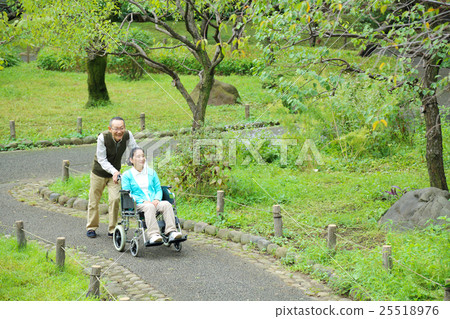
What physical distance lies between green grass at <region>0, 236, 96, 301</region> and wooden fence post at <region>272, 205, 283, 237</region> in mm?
2660

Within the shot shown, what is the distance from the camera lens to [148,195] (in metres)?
7.15

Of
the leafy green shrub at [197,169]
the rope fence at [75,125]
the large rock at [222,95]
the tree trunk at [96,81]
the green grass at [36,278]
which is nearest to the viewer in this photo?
the green grass at [36,278]

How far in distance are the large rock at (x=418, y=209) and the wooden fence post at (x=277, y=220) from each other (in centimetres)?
154

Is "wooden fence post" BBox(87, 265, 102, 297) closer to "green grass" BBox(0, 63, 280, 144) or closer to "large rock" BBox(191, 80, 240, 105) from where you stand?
"green grass" BBox(0, 63, 280, 144)

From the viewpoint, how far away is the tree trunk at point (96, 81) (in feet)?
60.1

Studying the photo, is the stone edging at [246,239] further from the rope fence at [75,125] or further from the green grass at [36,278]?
the rope fence at [75,125]

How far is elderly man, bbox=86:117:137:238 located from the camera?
7445 millimetres

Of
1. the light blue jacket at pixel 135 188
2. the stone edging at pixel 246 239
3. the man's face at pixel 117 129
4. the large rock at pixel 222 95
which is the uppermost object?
the large rock at pixel 222 95

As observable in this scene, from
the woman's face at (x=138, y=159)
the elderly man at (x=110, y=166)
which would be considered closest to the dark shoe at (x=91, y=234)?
the elderly man at (x=110, y=166)

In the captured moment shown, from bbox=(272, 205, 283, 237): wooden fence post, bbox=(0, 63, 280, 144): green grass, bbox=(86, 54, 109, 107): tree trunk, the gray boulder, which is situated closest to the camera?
bbox=(272, 205, 283, 237): wooden fence post

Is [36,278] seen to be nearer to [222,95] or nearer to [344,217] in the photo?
[344,217]

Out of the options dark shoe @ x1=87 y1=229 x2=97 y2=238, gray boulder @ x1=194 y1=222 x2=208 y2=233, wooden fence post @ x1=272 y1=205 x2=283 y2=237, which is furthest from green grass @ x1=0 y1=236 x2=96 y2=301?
wooden fence post @ x1=272 y1=205 x2=283 y2=237
